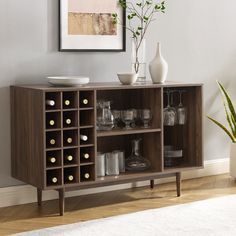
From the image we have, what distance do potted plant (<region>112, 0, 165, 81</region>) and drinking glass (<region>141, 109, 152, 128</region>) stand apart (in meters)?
0.28

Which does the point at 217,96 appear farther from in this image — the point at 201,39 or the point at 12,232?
the point at 12,232

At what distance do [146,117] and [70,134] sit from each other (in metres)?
0.61

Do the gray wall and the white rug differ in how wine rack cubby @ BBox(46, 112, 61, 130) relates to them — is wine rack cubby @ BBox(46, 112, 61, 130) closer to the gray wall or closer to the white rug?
the gray wall

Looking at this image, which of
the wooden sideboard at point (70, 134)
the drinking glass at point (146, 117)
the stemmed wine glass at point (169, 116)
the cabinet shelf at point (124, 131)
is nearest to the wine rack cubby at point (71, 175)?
the wooden sideboard at point (70, 134)

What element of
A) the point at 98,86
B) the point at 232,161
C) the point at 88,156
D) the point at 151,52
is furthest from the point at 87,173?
the point at 232,161

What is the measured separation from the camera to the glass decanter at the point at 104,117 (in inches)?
170

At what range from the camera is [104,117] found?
4320 mm

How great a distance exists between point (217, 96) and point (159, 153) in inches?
43.8

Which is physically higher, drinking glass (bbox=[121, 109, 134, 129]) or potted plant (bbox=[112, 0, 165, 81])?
potted plant (bbox=[112, 0, 165, 81])

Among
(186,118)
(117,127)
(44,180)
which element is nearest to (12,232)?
(44,180)

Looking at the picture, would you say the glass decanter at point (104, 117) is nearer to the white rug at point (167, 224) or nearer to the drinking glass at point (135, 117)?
the drinking glass at point (135, 117)

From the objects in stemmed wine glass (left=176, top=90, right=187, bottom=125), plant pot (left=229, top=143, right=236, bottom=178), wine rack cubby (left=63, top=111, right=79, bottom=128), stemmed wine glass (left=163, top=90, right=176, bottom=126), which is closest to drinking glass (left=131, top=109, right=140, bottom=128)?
stemmed wine glass (left=163, top=90, right=176, bottom=126)

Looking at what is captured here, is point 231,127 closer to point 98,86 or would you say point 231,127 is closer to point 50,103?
point 98,86

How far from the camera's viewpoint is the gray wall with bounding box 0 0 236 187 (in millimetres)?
4270
